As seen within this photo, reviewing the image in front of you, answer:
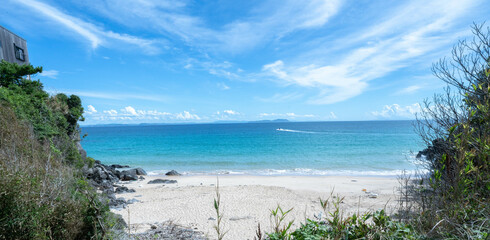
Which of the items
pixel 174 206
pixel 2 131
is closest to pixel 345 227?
pixel 2 131

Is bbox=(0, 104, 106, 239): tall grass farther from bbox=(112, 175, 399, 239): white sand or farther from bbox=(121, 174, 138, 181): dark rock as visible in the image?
bbox=(121, 174, 138, 181): dark rock

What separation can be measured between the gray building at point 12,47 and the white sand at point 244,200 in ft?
51.5

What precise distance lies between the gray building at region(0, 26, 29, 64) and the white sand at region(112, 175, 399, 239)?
15.7 metres

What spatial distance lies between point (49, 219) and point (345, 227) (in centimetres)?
409

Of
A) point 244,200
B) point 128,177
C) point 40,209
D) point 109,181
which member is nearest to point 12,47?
point 128,177

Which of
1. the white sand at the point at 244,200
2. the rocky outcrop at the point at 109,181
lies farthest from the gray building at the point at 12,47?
the white sand at the point at 244,200

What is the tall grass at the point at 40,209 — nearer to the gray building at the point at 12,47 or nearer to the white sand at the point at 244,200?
the white sand at the point at 244,200

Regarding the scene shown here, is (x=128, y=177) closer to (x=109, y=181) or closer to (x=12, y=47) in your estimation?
(x=109, y=181)

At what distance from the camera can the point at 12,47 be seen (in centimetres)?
2142

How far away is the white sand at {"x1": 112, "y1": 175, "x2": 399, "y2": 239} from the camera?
27.5ft

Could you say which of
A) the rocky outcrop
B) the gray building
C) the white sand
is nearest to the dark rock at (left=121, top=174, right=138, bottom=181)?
the rocky outcrop

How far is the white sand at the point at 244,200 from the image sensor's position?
8.38 meters

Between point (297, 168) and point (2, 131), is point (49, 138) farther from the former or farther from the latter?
point (297, 168)

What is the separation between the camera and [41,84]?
13.5m
